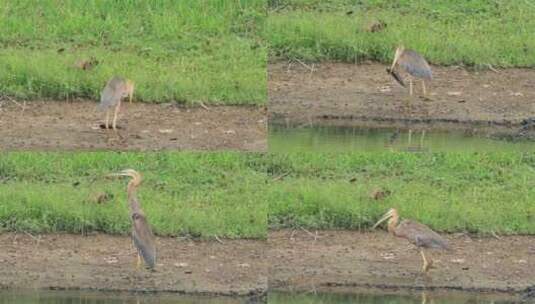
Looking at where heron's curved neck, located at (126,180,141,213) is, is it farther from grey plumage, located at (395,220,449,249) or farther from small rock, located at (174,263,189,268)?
grey plumage, located at (395,220,449,249)

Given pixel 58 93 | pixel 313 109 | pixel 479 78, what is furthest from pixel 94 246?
pixel 479 78

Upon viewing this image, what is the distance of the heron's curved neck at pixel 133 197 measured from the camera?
1224 centimetres

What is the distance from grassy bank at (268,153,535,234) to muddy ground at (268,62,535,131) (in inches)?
12.2

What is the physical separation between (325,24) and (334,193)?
1.80 m

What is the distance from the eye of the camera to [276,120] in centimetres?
1388

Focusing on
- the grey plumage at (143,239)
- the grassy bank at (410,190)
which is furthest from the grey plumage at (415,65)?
the grey plumage at (143,239)

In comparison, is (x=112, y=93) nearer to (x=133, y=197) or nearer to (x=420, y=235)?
(x=133, y=197)

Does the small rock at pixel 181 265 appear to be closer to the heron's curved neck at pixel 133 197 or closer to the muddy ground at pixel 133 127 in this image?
the heron's curved neck at pixel 133 197

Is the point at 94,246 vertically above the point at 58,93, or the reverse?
the point at 58,93

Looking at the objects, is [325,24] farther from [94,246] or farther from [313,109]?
[94,246]

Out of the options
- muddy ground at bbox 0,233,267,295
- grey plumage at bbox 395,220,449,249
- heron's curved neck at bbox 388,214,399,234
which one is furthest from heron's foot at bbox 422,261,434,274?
muddy ground at bbox 0,233,267,295

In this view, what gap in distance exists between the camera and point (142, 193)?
1356 cm

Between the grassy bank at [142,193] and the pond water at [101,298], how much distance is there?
89 centimetres

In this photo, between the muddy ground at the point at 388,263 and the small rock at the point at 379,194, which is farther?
the small rock at the point at 379,194
